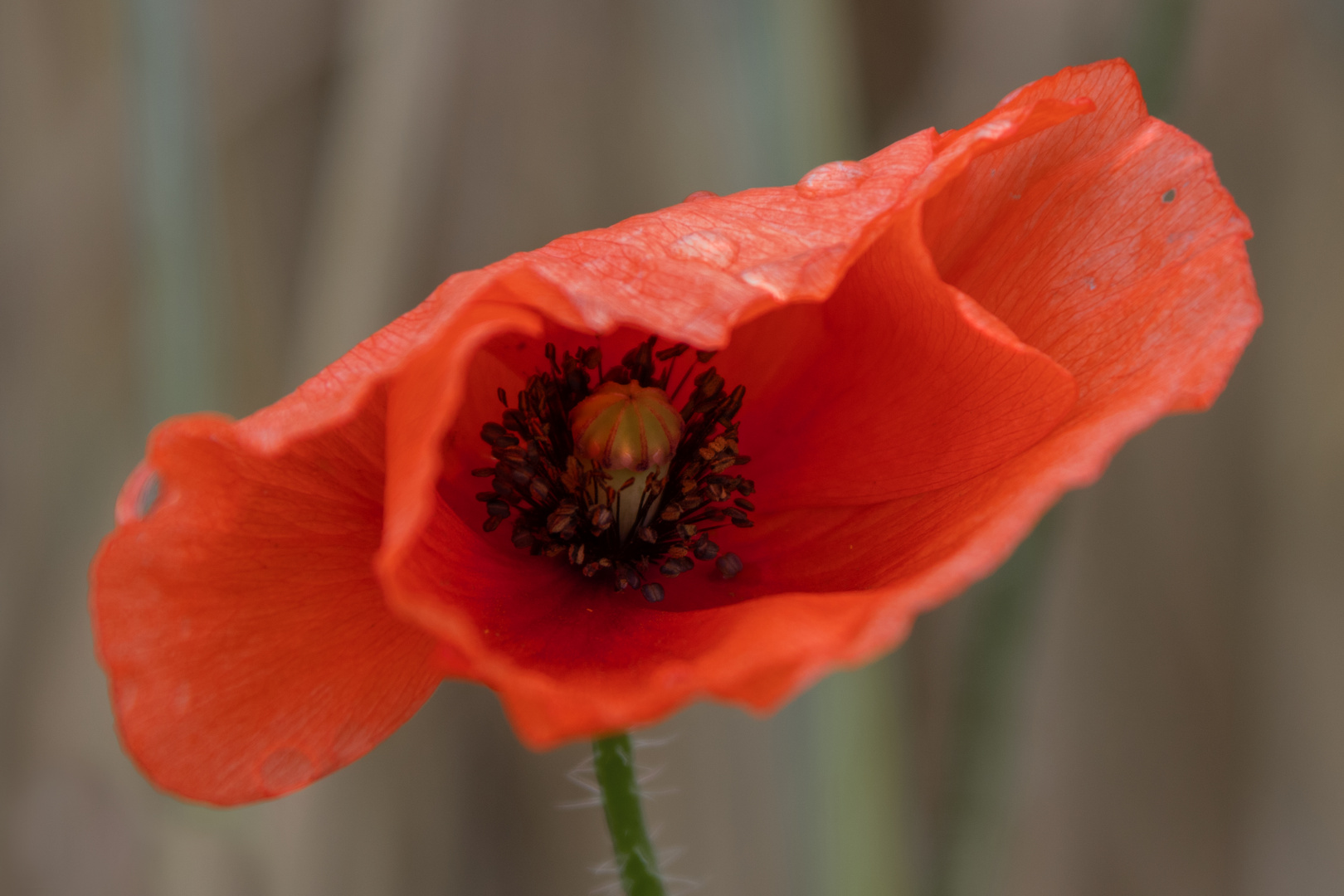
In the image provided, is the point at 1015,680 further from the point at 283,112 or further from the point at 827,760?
the point at 283,112

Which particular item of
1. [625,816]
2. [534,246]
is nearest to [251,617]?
[625,816]

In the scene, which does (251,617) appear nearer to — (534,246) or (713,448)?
(713,448)

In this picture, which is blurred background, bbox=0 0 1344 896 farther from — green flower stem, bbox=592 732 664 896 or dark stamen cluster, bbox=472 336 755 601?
green flower stem, bbox=592 732 664 896

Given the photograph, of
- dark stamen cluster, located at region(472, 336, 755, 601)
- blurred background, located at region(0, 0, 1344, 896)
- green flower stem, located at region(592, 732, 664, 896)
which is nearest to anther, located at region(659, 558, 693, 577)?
dark stamen cluster, located at region(472, 336, 755, 601)

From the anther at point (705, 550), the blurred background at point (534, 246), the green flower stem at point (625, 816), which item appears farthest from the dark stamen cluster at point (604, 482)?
the blurred background at point (534, 246)

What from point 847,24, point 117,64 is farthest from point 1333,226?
point 117,64

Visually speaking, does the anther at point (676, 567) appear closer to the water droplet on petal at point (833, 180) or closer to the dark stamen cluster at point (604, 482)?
the dark stamen cluster at point (604, 482)
